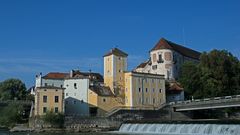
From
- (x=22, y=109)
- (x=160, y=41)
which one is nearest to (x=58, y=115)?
(x=22, y=109)

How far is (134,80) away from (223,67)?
15.8 m

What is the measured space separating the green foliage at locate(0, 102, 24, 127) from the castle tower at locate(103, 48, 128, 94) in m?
15.9

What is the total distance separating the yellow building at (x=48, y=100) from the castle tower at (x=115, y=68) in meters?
11.6

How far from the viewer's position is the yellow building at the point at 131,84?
66562 millimetres

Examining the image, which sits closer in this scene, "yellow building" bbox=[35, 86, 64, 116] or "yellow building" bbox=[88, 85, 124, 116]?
"yellow building" bbox=[35, 86, 64, 116]

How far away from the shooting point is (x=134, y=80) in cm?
6656

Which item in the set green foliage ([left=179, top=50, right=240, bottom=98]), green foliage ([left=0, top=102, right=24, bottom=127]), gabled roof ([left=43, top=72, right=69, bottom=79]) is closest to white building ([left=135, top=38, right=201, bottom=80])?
green foliage ([left=179, top=50, right=240, bottom=98])

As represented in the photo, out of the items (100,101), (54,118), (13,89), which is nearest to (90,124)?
(54,118)

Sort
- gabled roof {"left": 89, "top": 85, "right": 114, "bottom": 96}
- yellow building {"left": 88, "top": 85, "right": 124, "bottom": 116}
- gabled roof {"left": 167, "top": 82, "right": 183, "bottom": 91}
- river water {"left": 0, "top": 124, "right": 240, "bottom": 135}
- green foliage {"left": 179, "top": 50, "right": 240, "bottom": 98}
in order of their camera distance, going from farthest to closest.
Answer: gabled roof {"left": 167, "top": 82, "right": 183, "bottom": 91}
green foliage {"left": 179, "top": 50, "right": 240, "bottom": 98}
gabled roof {"left": 89, "top": 85, "right": 114, "bottom": 96}
yellow building {"left": 88, "top": 85, "right": 124, "bottom": 116}
river water {"left": 0, "top": 124, "right": 240, "bottom": 135}

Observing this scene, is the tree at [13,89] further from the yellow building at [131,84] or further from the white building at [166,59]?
the white building at [166,59]

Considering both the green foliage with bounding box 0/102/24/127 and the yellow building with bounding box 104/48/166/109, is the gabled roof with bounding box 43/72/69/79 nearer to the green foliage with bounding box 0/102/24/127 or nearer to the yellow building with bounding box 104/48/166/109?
the yellow building with bounding box 104/48/166/109

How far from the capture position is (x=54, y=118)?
5528 cm

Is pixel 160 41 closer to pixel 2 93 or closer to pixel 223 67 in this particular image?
pixel 223 67

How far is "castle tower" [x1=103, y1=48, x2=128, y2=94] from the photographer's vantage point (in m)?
68.1
